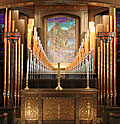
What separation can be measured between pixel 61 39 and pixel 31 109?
16.9 ft

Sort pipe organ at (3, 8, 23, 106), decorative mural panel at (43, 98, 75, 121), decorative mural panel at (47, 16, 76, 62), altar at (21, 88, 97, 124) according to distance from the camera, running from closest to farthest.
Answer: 1. altar at (21, 88, 97, 124)
2. decorative mural panel at (43, 98, 75, 121)
3. pipe organ at (3, 8, 23, 106)
4. decorative mural panel at (47, 16, 76, 62)

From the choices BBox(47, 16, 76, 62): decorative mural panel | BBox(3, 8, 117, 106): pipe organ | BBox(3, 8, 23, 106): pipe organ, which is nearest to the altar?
BBox(3, 8, 117, 106): pipe organ

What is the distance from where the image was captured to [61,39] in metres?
12.9

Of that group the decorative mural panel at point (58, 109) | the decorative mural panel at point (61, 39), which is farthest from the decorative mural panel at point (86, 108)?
the decorative mural panel at point (61, 39)

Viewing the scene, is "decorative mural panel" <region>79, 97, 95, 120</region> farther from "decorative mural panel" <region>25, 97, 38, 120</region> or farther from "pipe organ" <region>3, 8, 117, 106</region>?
"pipe organ" <region>3, 8, 117, 106</region>

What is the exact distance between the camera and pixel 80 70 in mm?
10477

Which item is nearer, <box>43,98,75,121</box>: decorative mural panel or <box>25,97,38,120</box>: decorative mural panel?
<box>25,97,38,120</box>: decorative mural panel

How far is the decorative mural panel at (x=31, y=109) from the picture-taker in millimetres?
8375

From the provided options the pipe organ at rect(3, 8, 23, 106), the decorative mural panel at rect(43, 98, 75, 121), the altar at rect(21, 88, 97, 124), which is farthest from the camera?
the pipe organ at rect(3, 8, 23, 106)

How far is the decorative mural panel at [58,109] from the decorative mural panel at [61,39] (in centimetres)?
425

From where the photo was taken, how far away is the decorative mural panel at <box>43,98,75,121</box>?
28.0 ft

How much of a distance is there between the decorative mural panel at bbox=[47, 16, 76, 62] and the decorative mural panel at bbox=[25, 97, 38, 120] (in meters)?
4.44

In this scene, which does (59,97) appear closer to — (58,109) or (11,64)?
(58,109)

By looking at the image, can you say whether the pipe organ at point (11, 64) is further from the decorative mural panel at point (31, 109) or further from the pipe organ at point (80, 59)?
the decorative mural panel at point (31, 109)
